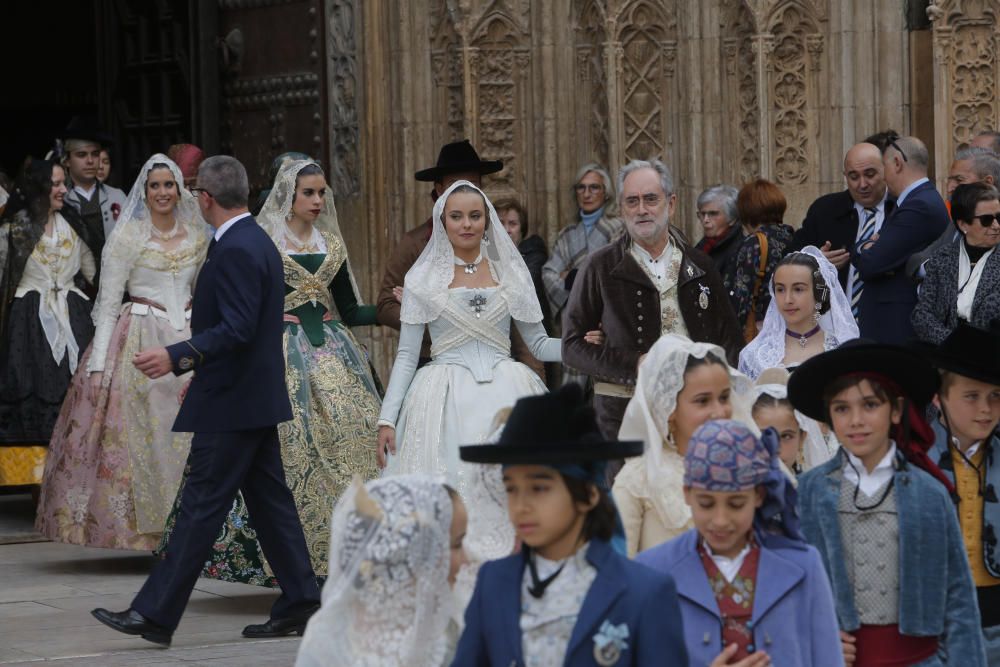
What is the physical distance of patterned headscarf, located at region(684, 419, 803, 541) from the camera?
188 inches

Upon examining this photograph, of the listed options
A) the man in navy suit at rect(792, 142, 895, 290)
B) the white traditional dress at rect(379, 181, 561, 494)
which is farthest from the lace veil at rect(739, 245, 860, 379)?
the man in navy suit at rect(792, 142, 895, 290)

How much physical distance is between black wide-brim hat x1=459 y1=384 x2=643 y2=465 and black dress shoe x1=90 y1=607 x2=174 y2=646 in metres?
4.23

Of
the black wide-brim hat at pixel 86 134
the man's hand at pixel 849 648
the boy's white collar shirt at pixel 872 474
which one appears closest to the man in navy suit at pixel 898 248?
→ the boy's white collar shirt at pixel 872 474

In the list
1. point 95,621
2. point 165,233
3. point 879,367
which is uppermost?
point 165,233

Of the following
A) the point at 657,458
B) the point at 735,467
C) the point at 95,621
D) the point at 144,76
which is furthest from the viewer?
the point at 144,76

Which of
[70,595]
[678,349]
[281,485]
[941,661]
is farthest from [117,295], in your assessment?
[941,661]

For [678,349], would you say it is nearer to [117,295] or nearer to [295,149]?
[117,295]

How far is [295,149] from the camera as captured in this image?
14.0m

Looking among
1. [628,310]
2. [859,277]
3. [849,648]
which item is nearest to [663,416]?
[849,648]

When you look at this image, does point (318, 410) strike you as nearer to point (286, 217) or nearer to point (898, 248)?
point (286, 217)

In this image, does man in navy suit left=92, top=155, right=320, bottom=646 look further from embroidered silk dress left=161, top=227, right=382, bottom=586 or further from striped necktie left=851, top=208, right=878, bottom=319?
striped necktie left=851, top=208, right=878, bottom=319

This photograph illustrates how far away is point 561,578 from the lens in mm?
4352

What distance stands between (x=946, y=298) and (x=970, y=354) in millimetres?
2998

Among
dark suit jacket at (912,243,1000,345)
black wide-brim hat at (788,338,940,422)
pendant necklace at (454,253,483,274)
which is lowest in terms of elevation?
black wide-brim hat at (788,338,940,422)
